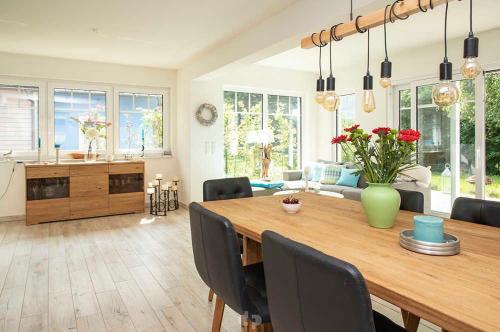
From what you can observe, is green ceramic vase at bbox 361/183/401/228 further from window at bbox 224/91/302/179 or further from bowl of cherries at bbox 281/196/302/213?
window at bbox 224/91/302/179

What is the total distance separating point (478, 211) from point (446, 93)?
0.80 m

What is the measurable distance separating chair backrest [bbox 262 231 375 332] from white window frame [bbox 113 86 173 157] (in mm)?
5499

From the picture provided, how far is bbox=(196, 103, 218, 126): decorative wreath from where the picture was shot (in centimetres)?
601

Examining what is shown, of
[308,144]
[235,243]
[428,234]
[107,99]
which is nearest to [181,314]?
[235,243]

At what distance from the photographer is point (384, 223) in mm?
1763

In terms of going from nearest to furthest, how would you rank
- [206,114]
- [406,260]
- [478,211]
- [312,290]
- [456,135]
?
[312,290], [406,260], [478,211], [456,135], [206,114]

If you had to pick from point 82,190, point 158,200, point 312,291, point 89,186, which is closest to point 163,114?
point 158,200

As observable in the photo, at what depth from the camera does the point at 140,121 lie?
6.33 m

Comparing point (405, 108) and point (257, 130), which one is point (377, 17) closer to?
point (405, 108)

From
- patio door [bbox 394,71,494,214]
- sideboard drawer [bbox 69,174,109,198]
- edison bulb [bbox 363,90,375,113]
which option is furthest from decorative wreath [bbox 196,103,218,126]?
edison bulb [bbox 363,90,375,113]

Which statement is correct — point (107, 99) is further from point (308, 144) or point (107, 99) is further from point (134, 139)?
point (308, 144)

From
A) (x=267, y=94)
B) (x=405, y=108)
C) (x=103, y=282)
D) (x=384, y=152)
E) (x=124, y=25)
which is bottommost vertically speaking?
(x=103, y=282)

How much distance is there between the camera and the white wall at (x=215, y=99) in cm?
602

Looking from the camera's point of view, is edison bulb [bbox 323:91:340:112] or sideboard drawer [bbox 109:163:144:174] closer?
edison bulb [bbox 323:91:340:112]
